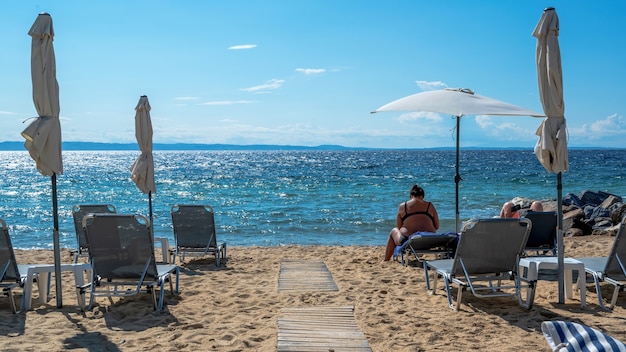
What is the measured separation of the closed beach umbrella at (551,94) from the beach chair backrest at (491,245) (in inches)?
15.0

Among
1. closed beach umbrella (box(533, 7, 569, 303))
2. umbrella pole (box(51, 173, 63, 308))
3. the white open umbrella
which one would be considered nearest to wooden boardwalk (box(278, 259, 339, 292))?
umbrella pole (box(51, 173, 63, 308))

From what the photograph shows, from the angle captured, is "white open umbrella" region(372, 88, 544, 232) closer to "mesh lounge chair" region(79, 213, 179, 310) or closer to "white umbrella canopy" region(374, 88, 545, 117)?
"white umbrella canopy" region(374, 88, 545, 117)

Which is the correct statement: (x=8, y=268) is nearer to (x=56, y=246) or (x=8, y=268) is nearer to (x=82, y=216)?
(x=56, y=246)

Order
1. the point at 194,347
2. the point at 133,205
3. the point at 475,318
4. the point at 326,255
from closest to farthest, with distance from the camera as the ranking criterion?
the point at 194,347, the point at 475,318, the point at 326,255, the point at 133,205

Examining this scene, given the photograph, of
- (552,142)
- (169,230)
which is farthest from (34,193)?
(552,142)

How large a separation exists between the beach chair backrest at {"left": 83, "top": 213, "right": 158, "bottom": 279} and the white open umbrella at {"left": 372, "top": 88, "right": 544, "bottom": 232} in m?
3.91

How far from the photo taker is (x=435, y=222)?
8312 millimetres

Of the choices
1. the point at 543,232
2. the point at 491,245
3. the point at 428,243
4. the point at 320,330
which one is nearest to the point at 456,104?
the point at 428,243

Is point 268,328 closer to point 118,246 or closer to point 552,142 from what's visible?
point 118,246

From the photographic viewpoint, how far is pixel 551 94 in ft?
17.4

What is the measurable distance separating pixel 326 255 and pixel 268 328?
14.7 feet

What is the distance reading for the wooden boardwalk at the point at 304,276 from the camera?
646 cm

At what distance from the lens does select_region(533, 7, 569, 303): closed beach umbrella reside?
5266 mm

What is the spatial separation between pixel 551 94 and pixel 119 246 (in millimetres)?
4180
